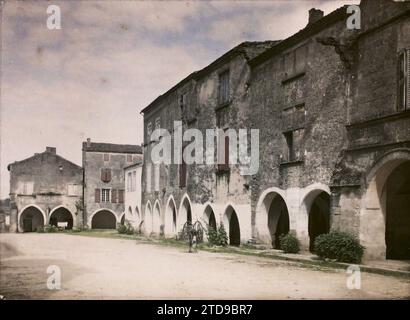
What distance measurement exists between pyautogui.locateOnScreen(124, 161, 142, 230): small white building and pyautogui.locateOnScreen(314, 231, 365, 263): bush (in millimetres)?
23874

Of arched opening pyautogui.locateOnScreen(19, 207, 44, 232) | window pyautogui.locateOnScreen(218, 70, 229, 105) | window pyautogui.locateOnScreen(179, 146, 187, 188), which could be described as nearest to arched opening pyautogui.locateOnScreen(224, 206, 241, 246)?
window pyautogui.locateOnScreen(179, 146, 187, 188)

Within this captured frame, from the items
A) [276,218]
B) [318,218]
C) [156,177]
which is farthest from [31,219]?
[318,218]

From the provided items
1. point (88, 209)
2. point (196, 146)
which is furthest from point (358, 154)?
point (88, 209)

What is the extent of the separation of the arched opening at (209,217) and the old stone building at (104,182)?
25.7 m

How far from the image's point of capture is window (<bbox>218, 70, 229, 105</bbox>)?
22.4 metres

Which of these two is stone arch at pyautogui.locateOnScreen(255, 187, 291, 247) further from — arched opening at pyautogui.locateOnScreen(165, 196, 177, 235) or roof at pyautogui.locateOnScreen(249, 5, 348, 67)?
arched opening at pyautogui.locateOnScreen(165, 196, 177, 235)

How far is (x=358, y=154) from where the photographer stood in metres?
13.8

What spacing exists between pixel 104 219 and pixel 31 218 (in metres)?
7.62

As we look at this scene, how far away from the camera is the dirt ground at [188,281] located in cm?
912

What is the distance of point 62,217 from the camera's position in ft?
155

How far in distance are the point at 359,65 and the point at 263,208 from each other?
7.42 meters

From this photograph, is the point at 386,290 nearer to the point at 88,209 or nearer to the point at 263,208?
the point at 263,208

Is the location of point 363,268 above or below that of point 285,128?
below

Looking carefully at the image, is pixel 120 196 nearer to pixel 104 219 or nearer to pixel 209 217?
pixel 104 219
